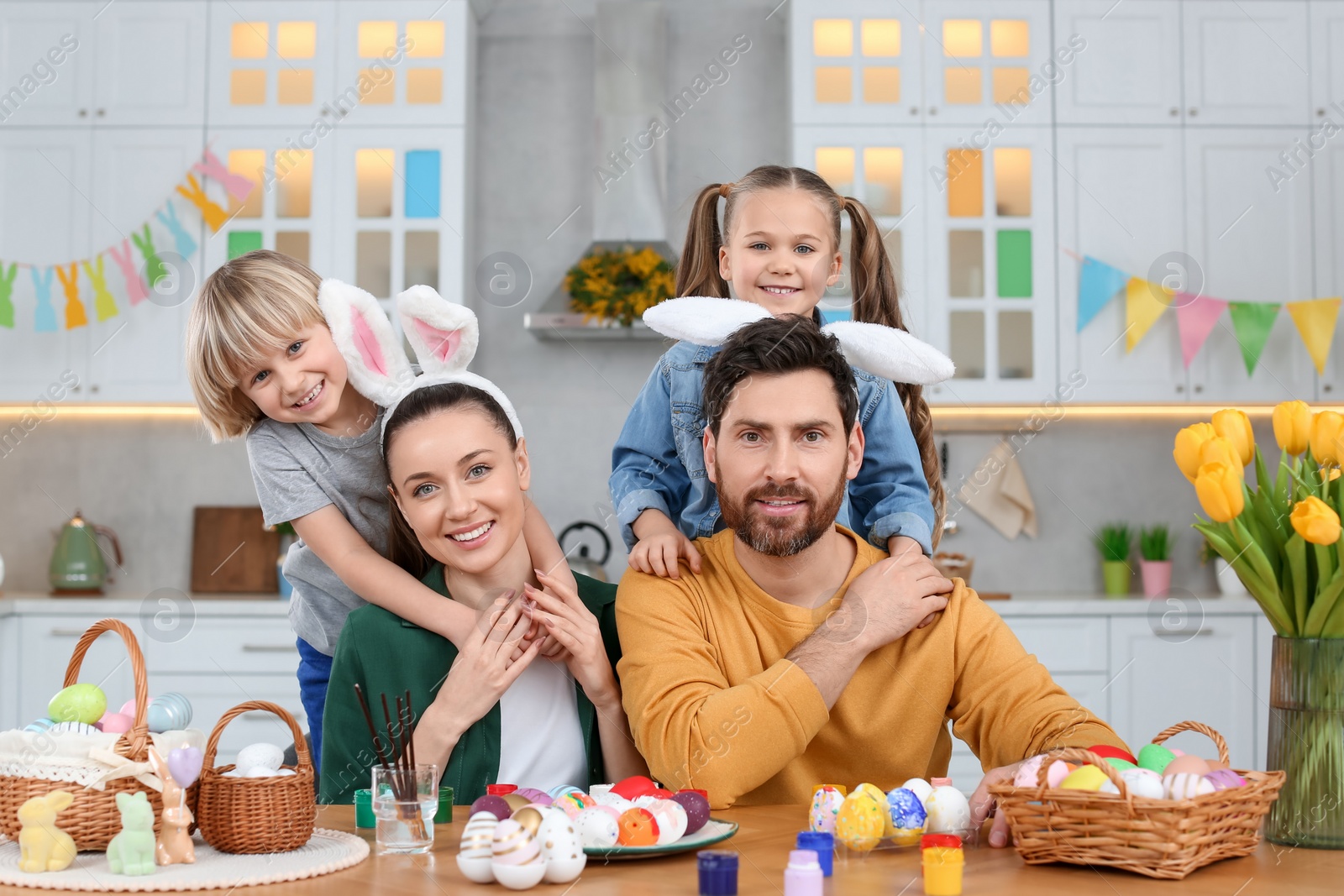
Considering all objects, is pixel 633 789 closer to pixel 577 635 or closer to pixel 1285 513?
pixel 577 635

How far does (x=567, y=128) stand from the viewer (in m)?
4.46

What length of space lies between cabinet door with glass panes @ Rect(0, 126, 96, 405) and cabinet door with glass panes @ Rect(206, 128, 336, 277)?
47 cm

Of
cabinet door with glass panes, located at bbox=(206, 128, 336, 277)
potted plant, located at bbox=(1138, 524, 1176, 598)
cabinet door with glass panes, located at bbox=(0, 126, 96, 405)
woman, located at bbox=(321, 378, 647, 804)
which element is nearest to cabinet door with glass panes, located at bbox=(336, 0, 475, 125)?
cabinet door with glass panes, located at bbox=(206, 128, 336, 277)

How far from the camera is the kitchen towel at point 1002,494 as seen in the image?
4363mm

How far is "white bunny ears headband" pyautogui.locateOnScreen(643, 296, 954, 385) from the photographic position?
173 centimetres

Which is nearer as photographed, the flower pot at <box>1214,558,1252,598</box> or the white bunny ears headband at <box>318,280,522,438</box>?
the white bunny ears headband at <box>318,280,522,438</box>

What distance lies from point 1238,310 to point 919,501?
2517 mm

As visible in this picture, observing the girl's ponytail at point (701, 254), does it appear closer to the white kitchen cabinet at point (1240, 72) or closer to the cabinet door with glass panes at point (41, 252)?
the white kitchen cabinet at point (1240, 72)

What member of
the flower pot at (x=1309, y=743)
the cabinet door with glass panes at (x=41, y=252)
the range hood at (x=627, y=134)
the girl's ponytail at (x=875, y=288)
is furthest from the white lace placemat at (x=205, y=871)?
the cabinet door with glass panes at (x=41, y=252)

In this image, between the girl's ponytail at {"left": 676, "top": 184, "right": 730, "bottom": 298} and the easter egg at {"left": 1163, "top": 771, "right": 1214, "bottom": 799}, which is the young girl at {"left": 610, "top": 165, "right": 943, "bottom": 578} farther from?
the easter egg at {"left": 1163, "top": 771, "right": 1214, "bottom": 799}

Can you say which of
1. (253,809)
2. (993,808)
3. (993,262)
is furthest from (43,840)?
(993,262)

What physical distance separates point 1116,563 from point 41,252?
150 inches

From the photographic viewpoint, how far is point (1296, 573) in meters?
1.34

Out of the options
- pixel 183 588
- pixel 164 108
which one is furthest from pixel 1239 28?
pixel 183 588
